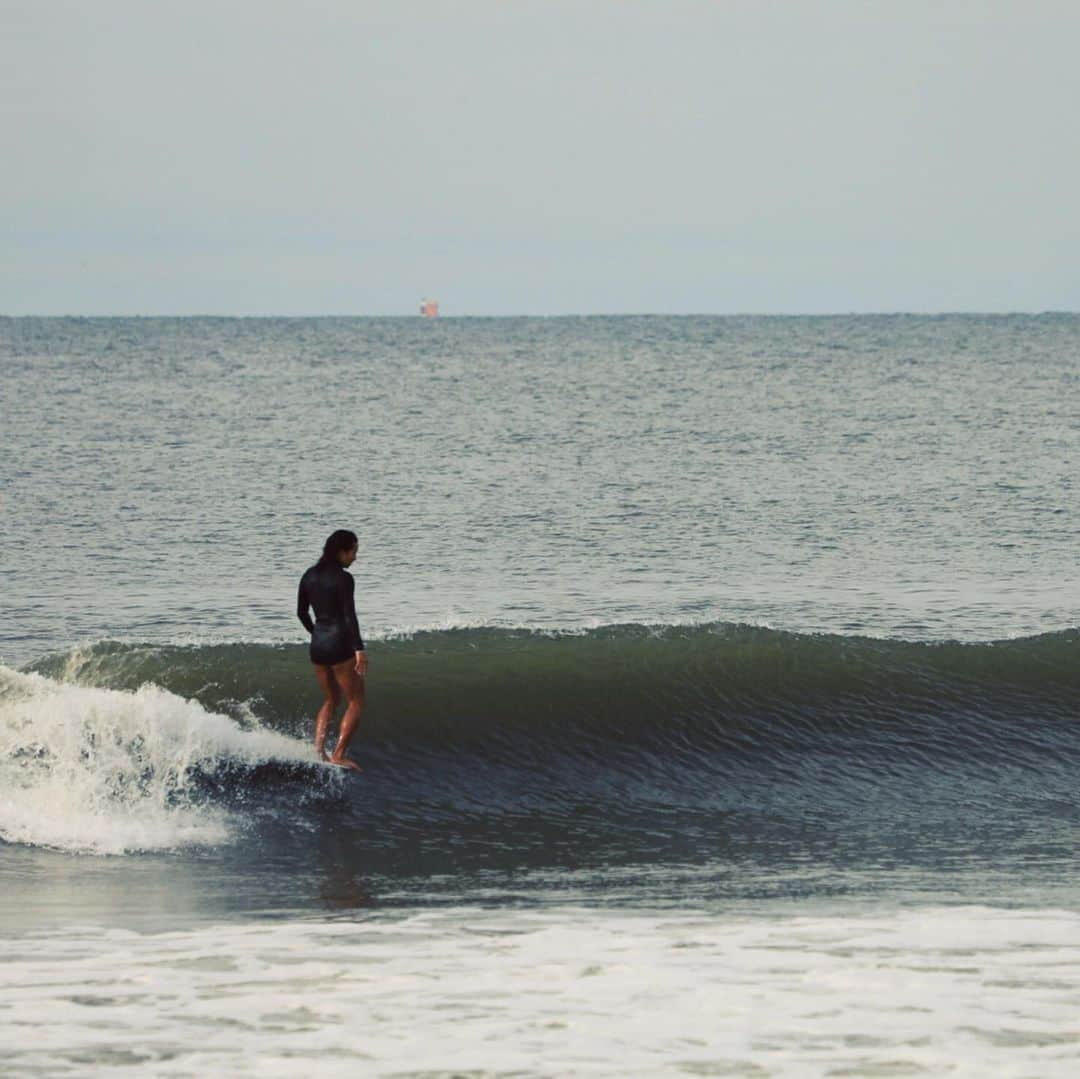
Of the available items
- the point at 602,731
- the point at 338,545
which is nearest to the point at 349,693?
the point at 338,545

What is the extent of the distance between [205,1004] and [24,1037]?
2.69ft

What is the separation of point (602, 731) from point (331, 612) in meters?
3.37

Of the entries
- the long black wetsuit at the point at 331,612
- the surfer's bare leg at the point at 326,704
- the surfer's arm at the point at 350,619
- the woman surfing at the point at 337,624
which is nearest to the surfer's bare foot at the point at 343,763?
the surfer's bare leg at the point at 326,704

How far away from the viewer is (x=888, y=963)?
8297 millimetres

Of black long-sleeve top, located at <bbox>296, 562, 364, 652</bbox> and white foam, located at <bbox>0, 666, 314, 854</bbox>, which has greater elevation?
black long-sleeve top, located at <bbox>296, 562, 364, 652</bbox>

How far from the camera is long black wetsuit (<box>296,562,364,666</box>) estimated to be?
39.0 feet

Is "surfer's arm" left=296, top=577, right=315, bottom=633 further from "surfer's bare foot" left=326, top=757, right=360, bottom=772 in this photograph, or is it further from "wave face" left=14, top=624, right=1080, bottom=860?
"wave face" left=14, top=624, right=1080, bottom=860

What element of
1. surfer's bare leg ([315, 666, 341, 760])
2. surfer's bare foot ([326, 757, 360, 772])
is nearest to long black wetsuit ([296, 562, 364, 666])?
surfer's bare leg ([315, 666, 341, 760])

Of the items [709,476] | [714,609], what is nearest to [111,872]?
[714,609]

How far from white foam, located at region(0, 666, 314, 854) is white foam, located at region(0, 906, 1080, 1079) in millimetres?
2381

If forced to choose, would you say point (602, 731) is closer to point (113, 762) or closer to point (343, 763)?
point (343, 763)

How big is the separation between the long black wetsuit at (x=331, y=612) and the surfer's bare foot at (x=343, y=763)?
2.78 feet

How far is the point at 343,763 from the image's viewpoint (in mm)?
12648

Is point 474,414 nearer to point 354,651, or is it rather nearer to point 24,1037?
point 354,651
